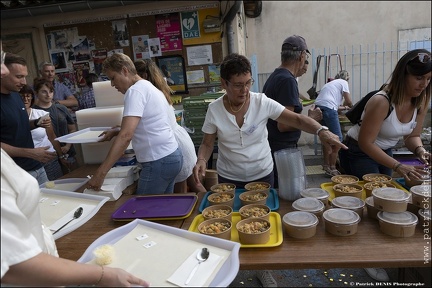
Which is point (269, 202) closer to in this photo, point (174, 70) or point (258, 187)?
point (258, 187)

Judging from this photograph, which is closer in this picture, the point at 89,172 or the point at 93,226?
the point at 93,226

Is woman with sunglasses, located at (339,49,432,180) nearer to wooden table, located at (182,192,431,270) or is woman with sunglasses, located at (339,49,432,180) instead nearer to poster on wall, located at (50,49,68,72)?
wooden table, located at (182,192,431,270)

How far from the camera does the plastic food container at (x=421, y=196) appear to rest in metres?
1.35

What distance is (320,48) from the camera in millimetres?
7520

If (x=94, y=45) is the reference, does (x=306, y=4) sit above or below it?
above

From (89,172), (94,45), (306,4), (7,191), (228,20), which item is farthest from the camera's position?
(306,4)

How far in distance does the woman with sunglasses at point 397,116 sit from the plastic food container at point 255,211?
33.4 inches

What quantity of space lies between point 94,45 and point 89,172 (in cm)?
291

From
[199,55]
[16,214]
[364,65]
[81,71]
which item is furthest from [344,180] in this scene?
[364,65]

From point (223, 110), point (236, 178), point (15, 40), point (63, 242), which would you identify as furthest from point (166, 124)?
point (15, 40)

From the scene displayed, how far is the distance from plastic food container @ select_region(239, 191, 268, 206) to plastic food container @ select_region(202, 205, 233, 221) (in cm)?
12

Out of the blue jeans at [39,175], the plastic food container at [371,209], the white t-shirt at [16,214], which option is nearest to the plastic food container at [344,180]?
the plastic food container at [371,209]

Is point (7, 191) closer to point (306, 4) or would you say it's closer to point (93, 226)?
point (93, 226)

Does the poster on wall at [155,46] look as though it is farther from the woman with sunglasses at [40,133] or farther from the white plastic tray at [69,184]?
the white plastic tray at [69,184]
